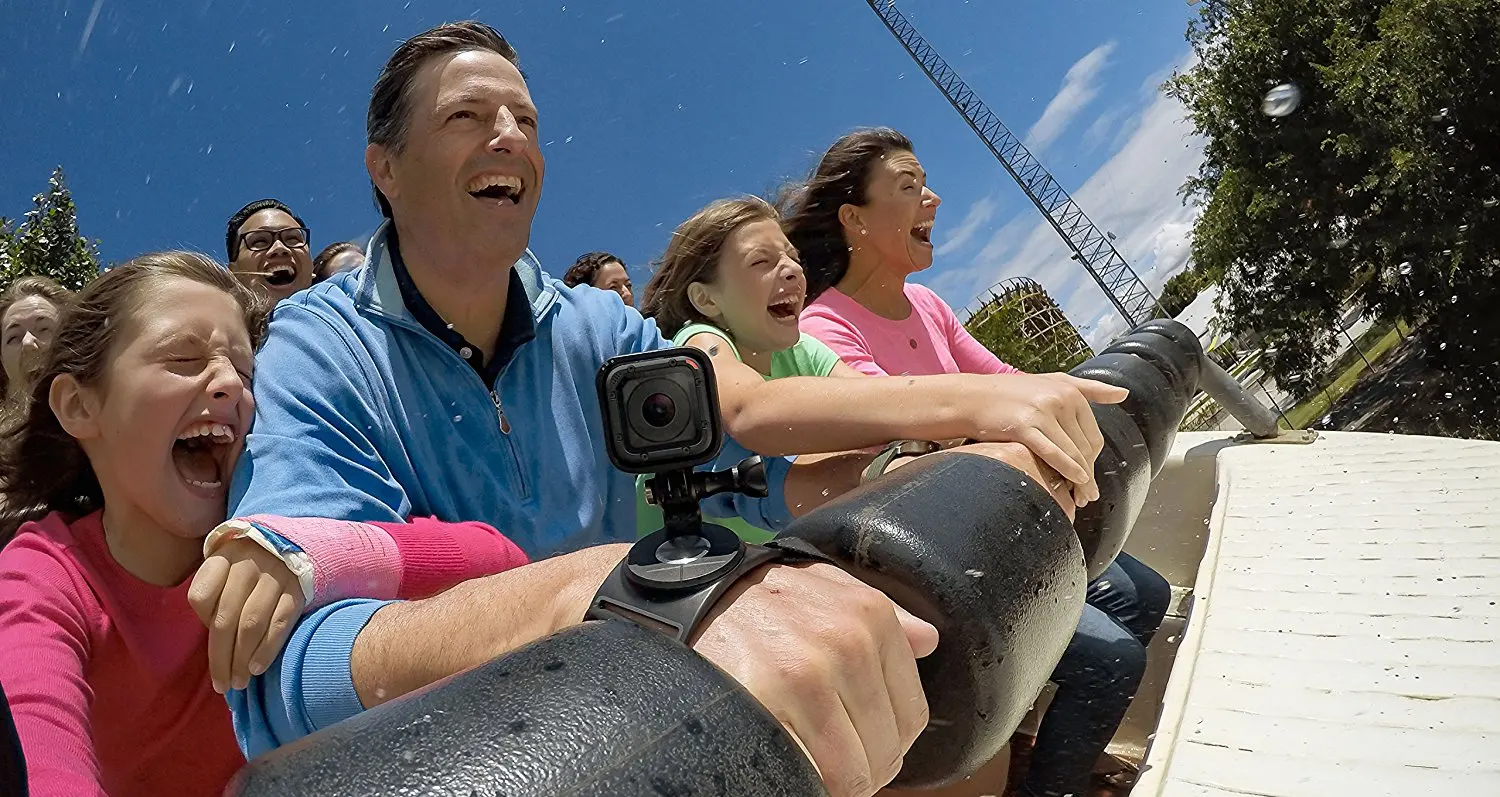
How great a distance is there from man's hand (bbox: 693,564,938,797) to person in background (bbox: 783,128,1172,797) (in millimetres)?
2166

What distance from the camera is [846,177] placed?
3.44 metres

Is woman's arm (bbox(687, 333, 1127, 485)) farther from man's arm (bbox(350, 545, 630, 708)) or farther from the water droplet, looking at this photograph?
the water droplet

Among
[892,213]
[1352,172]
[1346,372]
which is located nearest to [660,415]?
[892,213]

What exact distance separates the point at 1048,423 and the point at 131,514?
1340mm

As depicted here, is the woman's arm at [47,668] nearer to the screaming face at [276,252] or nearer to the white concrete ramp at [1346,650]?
the white concrete ramp at [1346,650]

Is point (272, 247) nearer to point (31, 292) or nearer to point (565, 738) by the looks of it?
point (31, 292)

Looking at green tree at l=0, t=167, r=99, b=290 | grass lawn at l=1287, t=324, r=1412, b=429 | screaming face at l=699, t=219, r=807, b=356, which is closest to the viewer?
screaming face at l=699, t=219, r=807, b=356

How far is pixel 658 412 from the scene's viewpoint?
2.61 ft

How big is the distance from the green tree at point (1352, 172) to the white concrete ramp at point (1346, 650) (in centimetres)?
1536

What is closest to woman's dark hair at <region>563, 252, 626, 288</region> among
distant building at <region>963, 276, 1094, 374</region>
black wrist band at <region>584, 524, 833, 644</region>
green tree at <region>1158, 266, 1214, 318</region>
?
black wrist band at <region>584, 524, 833, 644</region>

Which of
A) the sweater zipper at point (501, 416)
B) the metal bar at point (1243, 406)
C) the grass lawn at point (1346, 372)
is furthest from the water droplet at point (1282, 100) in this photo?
the sweater zipper at point (501, 416)

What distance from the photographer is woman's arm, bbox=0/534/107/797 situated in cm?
125

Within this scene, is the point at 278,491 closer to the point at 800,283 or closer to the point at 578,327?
the point at 578,327

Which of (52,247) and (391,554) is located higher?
(52,247)
